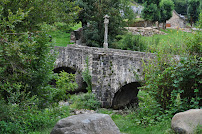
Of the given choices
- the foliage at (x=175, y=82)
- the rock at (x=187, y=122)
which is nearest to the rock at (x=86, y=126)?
the rock at (x=187, y=122)

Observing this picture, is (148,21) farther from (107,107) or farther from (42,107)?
(42,107)

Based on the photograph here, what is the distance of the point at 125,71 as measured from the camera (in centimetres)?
1457

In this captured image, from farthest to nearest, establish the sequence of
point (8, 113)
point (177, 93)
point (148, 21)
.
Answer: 1. point (148, 21)
2. point (177, 93)
3. point (8, 113)

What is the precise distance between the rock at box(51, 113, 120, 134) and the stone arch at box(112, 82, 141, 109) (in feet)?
30.8

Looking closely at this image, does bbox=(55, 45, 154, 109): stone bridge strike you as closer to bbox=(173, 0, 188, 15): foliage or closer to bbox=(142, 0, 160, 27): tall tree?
bbox=(142, 0, 160, 27): tall tree

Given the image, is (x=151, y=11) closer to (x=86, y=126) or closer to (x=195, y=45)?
(x=195, y=45)

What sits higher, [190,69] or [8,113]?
[190,69]

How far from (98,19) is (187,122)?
890 inches

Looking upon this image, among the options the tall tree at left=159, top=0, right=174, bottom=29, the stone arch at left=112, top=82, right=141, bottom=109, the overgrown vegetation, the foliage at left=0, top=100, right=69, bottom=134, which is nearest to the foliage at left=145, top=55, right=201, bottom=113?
the overgrown vegetation

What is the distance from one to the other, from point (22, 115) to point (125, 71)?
7.92m

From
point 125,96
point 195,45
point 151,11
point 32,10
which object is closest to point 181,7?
point 151,11

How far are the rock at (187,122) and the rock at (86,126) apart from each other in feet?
5.67

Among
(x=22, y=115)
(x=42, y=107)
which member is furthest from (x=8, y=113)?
(x=42, y=107)

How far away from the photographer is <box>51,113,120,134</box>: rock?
5395 mm
